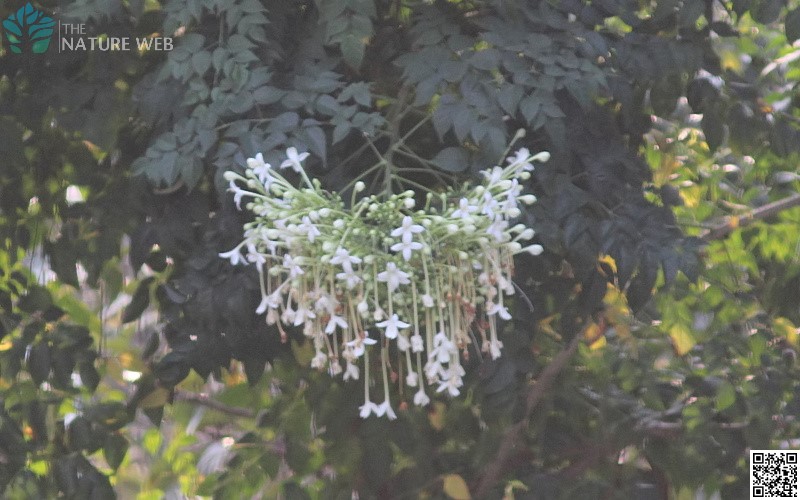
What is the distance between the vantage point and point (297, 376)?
1596mm

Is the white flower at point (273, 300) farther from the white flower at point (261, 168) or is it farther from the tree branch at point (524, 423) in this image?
the tree branch at point (524, 423)

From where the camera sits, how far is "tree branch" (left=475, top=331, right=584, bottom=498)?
5.40ft

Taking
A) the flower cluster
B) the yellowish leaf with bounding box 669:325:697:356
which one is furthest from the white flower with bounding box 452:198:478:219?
the yellowish leaf with bounding box 669:325:697:356

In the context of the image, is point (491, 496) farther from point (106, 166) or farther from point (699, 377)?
point (106, 166)

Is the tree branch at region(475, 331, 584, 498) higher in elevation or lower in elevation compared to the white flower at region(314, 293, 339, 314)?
lower

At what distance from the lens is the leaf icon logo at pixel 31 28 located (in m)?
1.44

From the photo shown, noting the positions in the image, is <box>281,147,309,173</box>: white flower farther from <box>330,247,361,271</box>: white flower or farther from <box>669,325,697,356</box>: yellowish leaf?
<box>669,325,697,356</box>: yellowish leaf

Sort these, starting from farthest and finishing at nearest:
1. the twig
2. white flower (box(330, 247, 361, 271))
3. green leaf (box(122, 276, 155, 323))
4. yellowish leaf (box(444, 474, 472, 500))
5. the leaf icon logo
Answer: the twig, yellowish leaf (box(444, 474, 472, 500)), green leaf (box(122, 276, 155, 323)), the leaf icon logo, white flower (box(330, 247, 361, 271))

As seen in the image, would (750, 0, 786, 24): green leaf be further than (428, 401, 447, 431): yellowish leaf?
No

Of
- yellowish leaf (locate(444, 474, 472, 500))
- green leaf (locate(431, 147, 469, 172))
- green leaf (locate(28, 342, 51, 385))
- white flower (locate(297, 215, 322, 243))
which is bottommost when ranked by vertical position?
yellowish leaf (locate(444, 474, 472, 500))

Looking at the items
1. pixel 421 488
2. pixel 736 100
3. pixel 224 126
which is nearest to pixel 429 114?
pixel 224 126

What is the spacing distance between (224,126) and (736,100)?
81 centimetres

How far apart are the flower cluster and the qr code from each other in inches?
34.3

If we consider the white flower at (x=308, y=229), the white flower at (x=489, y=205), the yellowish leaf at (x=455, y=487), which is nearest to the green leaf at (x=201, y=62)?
the white flower at (x=308, y=229)
